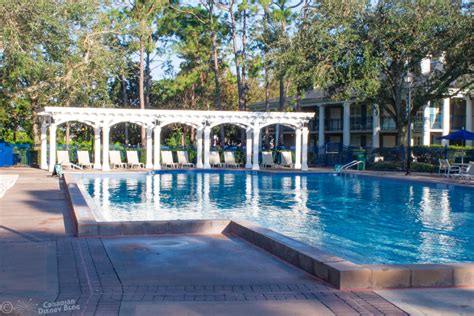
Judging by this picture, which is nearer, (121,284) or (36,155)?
(121,284)

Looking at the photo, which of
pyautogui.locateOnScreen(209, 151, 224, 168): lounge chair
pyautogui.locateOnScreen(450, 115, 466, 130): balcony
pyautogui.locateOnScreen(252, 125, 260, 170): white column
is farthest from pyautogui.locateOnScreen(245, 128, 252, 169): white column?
pyautogui.locateOnScreen(450, 115, 466, 130): balcony

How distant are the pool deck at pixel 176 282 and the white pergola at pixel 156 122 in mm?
17850

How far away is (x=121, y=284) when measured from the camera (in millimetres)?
5797

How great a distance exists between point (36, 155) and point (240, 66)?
14.0 m

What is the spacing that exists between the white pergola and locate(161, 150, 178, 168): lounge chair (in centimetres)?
61

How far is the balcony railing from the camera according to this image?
4637 cm

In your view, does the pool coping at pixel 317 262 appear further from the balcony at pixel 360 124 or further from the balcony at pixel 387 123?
the balcony at pixel 360 124

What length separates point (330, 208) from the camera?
14523 mm

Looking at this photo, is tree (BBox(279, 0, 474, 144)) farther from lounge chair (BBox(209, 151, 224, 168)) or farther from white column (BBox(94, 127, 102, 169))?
white column (BBox(94, 127, 102, 169))

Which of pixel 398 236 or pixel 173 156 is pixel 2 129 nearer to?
pixel 173 156

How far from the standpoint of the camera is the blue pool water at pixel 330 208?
968cm

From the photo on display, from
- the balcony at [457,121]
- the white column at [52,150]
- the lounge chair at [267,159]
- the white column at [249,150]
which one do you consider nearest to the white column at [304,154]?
the lounge chair at [267,159]

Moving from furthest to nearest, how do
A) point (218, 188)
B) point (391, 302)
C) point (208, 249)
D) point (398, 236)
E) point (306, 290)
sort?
point (218, 188)
point (398, 236)
point (208, 249)
point (306, 290)
point (391, 302)

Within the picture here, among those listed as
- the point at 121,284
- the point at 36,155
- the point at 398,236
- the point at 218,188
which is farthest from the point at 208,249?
the point at 36,155
